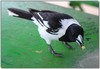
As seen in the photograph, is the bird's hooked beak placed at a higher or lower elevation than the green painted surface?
higher

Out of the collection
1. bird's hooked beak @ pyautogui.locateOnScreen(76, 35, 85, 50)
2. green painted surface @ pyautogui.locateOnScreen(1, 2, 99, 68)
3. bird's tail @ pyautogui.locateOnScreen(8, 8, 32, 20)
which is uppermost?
bird's tail @ pyautogui.locateOnScreen(8, 8, 32, 20)

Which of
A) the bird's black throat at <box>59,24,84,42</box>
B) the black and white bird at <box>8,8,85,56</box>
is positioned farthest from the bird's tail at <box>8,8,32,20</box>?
the bird's black throat at <box>59,24,84,42</box>

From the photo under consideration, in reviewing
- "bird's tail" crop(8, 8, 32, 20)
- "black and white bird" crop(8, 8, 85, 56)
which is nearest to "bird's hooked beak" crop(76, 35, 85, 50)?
"black and white bird" crop(8, 8, 85, 56)

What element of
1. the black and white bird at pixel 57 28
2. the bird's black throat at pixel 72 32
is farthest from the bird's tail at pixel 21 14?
the bird's black throat at pixel 72 32

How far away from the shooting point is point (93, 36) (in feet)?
3.28

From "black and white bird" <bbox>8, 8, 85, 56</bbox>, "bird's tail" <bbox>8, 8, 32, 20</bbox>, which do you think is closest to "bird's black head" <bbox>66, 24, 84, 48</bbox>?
"black and white bird" <bbox>8, 8, 85, 56</bbox>

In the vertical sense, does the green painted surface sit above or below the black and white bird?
below

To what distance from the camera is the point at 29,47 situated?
918mm

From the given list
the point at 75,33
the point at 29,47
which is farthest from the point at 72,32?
the point at 29,47

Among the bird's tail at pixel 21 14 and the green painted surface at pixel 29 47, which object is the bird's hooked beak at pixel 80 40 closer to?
the green painted surface at pixel 29 47

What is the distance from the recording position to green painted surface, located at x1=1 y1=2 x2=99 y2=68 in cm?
88

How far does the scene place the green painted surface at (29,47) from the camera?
0.88 m

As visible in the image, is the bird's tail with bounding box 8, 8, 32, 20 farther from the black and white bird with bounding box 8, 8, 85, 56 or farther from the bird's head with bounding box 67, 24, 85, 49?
the bird's head with bounding box 67, 24, 85, 49

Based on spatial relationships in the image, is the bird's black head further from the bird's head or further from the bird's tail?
the bird's tail
